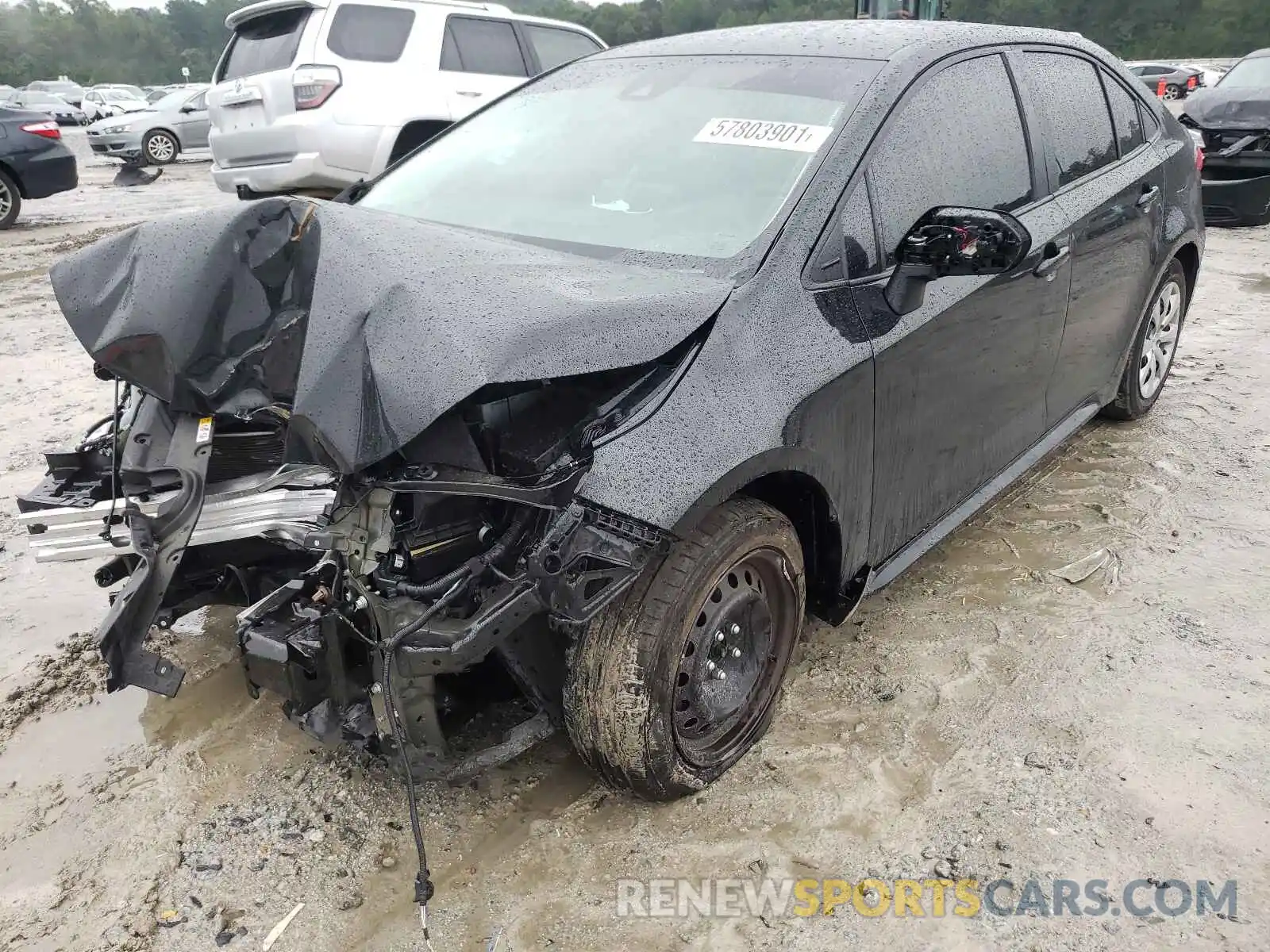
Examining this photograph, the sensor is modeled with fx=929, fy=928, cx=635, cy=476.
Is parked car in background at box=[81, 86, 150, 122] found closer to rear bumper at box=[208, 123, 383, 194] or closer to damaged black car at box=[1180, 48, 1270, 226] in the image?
rear bumper at box=[208, 123, 383, 194]

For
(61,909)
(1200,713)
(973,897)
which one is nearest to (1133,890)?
(973,897)

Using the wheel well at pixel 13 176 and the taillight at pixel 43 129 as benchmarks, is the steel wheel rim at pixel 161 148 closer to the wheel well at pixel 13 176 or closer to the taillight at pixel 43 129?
the taillight at pixel 43 129

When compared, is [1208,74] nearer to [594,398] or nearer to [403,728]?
[594,398]

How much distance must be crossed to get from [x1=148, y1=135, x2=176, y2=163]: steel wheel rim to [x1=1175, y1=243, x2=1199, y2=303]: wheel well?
18.9m

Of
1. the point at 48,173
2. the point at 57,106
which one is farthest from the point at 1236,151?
the point at 57,106

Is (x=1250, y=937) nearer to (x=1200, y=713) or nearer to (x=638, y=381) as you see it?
(x=1200, y=713)

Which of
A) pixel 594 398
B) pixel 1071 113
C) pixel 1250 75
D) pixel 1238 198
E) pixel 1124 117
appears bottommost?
pixel 1238 198

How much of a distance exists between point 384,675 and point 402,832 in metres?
0.55

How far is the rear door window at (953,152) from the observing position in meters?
2.59

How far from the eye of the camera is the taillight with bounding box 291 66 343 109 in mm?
7332

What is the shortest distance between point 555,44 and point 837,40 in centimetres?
679

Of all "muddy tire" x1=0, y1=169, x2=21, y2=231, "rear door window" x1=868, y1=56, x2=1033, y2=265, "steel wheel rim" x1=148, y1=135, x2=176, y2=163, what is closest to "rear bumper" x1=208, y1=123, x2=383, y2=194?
"muddy tire" x1=0, y1=169, x2=21, y2=231

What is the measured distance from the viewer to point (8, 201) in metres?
10.8

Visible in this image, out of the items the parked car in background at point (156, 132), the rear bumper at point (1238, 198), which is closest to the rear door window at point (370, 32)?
the rear bumper at point (1238, 198)
